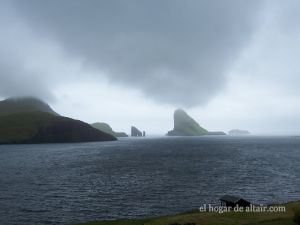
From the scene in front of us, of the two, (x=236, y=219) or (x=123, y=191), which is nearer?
(x=236, y=219)

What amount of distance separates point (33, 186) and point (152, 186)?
32138 millimetres

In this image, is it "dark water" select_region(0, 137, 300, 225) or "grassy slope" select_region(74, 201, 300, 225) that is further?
"dark water" select_region(0, 137, 300, 225)

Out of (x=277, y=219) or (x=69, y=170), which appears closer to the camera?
(x=277, y=219)

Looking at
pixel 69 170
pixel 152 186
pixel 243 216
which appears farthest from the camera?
pixel 69 170

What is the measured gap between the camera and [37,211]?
6431cm

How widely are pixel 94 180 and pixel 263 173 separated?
5572 centimetres

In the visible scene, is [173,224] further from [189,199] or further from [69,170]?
[69,170]

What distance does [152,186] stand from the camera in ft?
292

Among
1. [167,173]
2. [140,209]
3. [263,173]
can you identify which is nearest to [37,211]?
[140,209]

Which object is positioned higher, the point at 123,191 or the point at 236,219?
the point at 236,219

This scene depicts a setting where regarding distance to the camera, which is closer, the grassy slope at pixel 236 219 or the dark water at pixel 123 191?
the grassy slope at pixel 236 219

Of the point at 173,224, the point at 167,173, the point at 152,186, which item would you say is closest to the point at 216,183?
the point at 152,186

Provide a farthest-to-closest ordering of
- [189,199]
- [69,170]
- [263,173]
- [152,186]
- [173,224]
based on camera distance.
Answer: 1. [69,170]
2. [263,173]
3. [152,186]
4. [189,199]
5. [173,224]

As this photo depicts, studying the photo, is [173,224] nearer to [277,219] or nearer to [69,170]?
[277,219]
